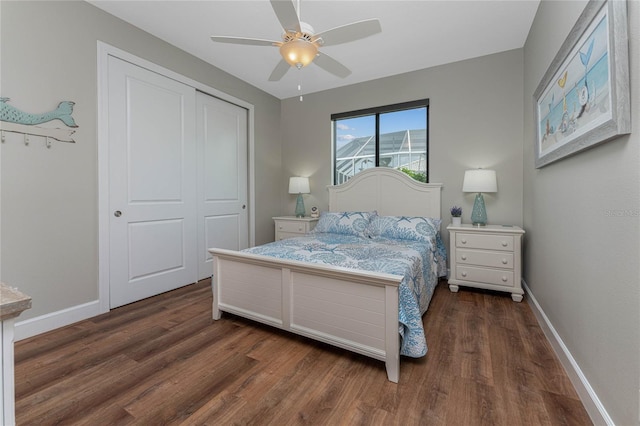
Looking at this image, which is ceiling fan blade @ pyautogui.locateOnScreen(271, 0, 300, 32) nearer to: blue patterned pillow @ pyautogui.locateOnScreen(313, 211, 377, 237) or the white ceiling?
the white ceiling

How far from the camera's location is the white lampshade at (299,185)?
4234mm

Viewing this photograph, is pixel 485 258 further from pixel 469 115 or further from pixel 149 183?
pixel 149 183

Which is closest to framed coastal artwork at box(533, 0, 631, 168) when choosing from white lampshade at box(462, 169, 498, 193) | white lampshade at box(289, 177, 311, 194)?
white lampshade at box(462, 169, 498, 193)

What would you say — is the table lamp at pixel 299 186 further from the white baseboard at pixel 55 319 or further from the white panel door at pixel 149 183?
the white baseboard at pixel 55 319

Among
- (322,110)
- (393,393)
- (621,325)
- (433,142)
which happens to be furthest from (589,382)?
(322,110)

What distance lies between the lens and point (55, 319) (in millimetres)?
2197

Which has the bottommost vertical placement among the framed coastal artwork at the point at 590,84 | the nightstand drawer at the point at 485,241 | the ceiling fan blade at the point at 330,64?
the nightstand drawer at the point at 485,241

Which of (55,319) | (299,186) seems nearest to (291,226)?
(299,186)

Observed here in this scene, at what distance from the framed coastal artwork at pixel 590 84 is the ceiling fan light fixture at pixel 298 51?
1.42 metres

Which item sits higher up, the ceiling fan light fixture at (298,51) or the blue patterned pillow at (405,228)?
the ceiling fan light fixture at (298,51)

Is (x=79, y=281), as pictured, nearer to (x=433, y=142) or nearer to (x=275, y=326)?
(x=275, y=326)

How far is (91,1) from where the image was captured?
2.35 meters

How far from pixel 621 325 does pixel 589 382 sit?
481 mm

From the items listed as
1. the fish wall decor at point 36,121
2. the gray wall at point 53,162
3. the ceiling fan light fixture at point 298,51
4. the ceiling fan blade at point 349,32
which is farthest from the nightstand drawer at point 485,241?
the fish wall decor at point 36,121
